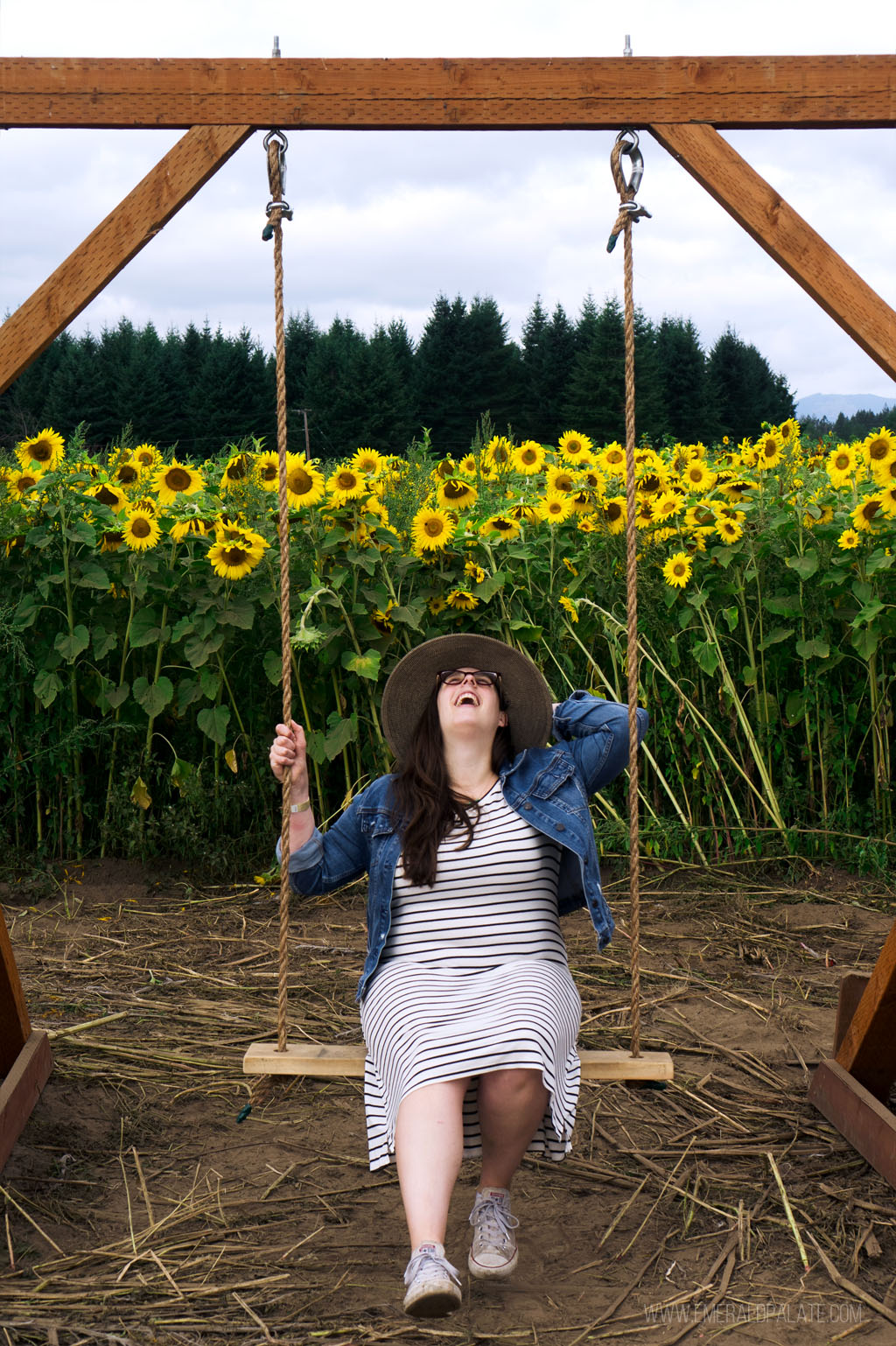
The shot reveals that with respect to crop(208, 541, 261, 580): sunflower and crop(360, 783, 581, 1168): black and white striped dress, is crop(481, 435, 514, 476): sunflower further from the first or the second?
crop(360, 783, 581, 1168): black and white striped dress

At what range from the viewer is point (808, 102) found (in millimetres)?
2785

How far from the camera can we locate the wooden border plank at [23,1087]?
109 inches

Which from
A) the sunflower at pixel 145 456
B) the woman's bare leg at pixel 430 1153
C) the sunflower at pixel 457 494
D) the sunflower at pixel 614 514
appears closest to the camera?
the woman's bare leg at pixel 430 1153

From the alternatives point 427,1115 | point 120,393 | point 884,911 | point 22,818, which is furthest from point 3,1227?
point 120,393

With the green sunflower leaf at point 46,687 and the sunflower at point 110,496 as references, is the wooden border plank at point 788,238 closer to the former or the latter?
the sunflower at point 110,496

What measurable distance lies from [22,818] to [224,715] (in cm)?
113

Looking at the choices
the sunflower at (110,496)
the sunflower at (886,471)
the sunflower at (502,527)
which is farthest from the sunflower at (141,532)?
the sunflower at (886,471)

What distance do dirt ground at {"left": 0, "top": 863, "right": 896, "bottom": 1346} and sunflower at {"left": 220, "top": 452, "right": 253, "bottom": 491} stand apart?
1.66 m

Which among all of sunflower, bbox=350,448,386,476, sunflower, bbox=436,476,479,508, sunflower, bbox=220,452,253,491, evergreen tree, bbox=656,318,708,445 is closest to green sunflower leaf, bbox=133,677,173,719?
sunflower, bbox=220,452,253,491

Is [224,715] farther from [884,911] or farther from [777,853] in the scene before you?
[884,911]

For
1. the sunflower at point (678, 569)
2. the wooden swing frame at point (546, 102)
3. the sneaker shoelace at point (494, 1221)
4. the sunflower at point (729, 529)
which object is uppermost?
the wooden swing frame at point (546, 102)

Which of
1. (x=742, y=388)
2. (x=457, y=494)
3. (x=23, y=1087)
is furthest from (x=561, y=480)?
(x=742, y=388)

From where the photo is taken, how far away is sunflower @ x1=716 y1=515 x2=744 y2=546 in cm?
471

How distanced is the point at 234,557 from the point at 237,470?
35 cm
